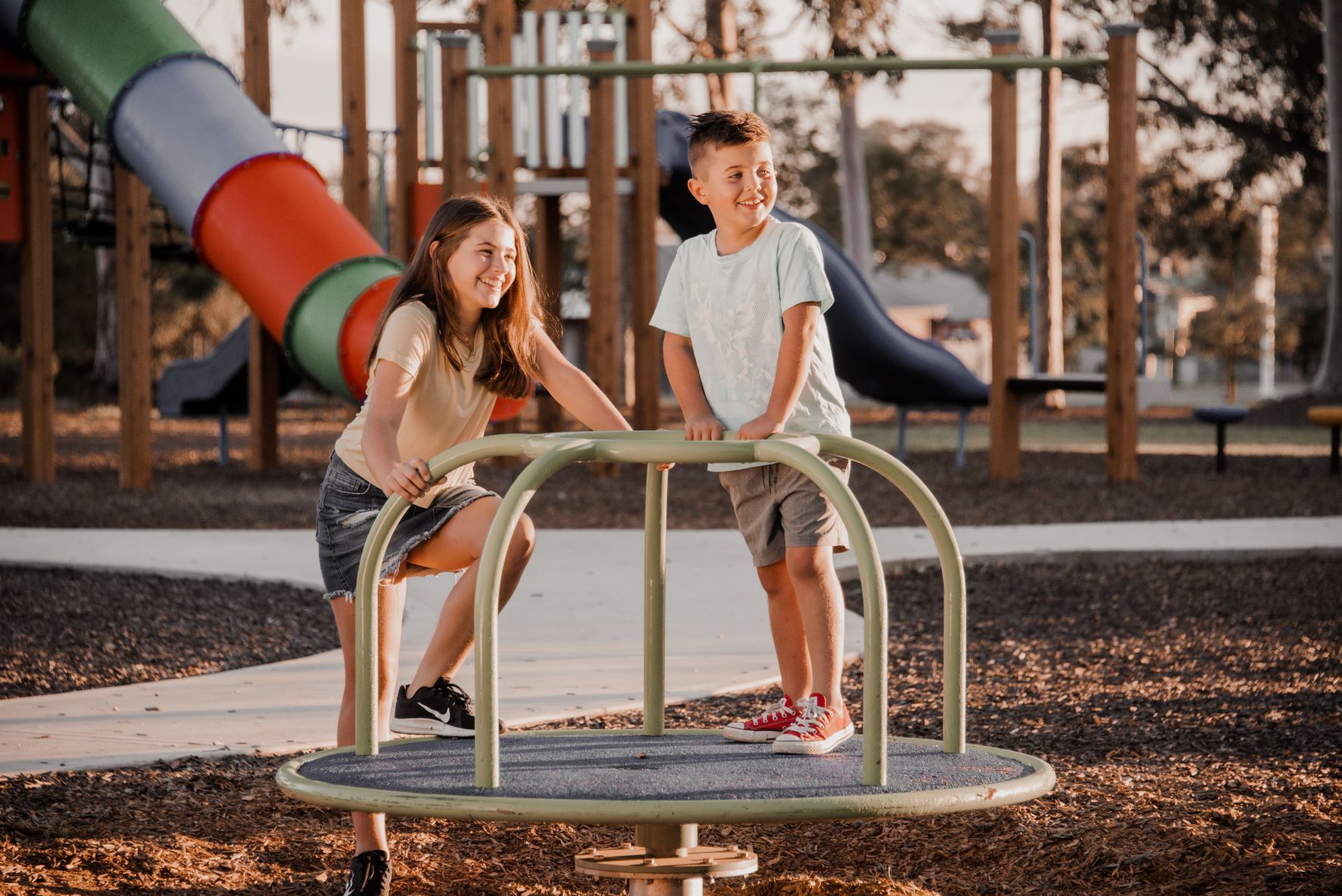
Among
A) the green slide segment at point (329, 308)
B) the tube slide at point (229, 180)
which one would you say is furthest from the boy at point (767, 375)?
the green slide segment at point (329, 308)

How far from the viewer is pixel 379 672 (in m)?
3.35

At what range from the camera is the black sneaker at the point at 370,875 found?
326cm

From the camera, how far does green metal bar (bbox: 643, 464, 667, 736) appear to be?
137 inches

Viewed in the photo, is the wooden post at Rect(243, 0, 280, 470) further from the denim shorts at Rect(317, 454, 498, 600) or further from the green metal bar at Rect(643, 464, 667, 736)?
the green metal bar at Rect(643, 464, 667, 736)

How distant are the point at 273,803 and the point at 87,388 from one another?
34.1 m

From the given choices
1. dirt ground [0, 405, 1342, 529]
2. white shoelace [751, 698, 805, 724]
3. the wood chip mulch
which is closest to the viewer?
white shoelace [751, 698, 805, 724]

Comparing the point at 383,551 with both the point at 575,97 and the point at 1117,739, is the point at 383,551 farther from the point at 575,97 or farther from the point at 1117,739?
the point at 575,97

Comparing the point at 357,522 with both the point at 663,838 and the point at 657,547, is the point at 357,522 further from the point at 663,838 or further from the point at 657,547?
the point at 663,838

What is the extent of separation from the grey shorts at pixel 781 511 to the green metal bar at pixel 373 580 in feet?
1.96

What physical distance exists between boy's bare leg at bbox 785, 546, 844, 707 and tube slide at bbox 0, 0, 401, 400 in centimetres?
721

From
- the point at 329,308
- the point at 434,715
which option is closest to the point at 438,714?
the point at 434,715

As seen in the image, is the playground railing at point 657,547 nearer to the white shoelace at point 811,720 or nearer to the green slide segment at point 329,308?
the white shoelace at point 811,720

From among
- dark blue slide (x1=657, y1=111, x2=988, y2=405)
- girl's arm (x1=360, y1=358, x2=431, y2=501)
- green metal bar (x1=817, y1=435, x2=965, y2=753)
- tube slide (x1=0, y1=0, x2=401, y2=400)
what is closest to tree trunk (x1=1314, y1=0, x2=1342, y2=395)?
dark blue slide (x1=657, y1=111, x2=988, y2=405)

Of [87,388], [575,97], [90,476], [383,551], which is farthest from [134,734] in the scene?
[87,388]
